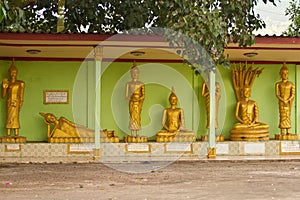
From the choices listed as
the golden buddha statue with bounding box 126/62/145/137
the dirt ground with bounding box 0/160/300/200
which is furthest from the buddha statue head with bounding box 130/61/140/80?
the dirt ground with bounding box 0/160/300/200

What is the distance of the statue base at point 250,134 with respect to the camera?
49.4 feet

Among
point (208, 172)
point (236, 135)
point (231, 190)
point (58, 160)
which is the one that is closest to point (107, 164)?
point (58, 160)

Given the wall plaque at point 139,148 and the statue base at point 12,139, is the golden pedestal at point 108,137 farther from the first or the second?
the statue base at point 12,139

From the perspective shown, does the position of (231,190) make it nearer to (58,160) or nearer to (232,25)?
(232,25)

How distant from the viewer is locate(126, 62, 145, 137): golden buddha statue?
15102 mm

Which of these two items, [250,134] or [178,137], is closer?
[178,137]

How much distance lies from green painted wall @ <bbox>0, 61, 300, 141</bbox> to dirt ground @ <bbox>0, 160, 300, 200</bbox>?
209cm

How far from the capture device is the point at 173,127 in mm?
15172

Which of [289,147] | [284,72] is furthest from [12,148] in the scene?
[284,72]

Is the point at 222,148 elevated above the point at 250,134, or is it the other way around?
the point at 250,134

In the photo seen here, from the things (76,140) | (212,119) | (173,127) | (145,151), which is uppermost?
(212,119)

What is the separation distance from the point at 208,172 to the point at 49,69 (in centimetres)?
512

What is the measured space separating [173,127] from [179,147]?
0.67 metres

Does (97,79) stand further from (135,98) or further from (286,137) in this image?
(286,137)
